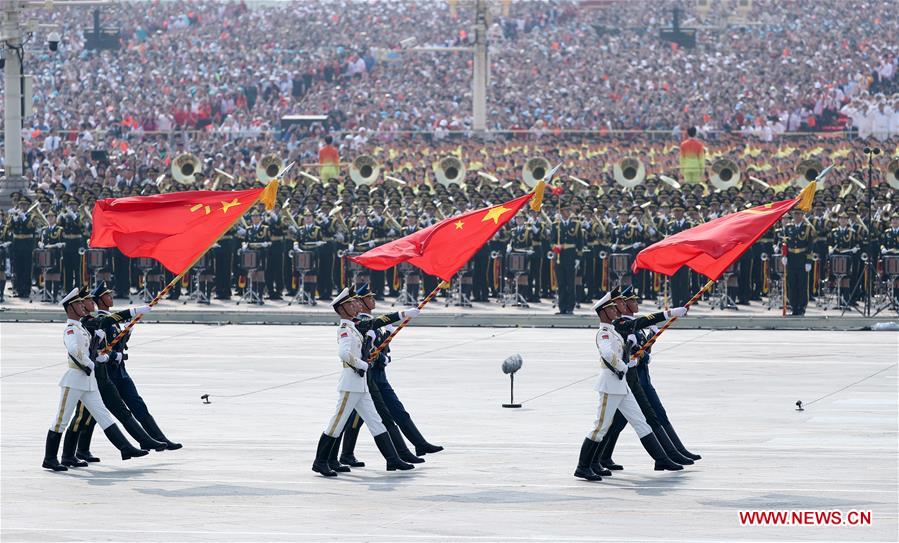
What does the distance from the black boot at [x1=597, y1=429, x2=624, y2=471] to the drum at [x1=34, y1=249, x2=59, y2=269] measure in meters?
18.0

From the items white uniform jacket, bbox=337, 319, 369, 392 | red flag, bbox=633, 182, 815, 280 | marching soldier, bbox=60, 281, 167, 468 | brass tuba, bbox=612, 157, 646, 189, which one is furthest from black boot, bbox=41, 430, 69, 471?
brass tuba, bbox=612, 157, 646, 189

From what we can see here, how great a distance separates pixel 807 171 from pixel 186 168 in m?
12.7

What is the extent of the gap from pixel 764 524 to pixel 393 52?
5366 cm

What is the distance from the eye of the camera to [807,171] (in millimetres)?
36031

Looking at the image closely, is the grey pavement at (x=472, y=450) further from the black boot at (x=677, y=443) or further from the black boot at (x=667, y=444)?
the black boot at (x=667, y=444)

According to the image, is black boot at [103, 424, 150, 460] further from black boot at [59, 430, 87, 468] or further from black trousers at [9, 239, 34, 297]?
black trousers at [9, 239, 34, 297]

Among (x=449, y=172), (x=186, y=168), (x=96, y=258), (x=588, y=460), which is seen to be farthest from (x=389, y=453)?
(x=449, y=172)

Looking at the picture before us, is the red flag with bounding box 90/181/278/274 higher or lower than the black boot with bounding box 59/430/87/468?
higher

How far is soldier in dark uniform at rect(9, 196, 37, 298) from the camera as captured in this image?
32406 mm

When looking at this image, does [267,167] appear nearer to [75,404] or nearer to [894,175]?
[894,175]

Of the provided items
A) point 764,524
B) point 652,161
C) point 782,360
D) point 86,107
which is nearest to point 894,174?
point 782,360

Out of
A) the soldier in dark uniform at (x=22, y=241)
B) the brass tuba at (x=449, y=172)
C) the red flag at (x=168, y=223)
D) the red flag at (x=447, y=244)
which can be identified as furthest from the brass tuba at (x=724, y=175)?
the red flag at (x=168, y=223)

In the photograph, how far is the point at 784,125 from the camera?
173 ft

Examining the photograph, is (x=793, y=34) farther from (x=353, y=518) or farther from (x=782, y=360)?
(x=353, y=518)
